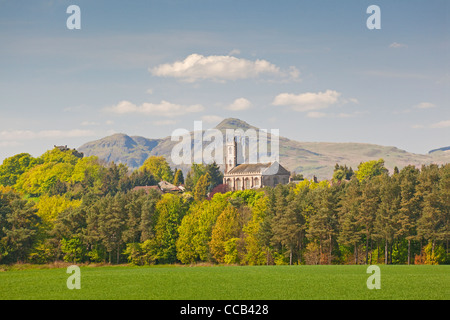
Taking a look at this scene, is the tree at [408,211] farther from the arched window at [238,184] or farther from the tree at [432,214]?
the arched window at [238,184]

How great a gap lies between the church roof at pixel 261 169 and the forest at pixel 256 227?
7740cm

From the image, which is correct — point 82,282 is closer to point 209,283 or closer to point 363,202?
point 209,283

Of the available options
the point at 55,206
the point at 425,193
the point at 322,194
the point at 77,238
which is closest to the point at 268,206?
the point at 322,194

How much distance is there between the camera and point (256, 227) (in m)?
84.4

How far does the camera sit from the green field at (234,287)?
34.6 m

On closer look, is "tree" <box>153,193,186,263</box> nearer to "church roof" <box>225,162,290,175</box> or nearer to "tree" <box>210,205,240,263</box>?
"tree" <box>210,205,240,263</box>

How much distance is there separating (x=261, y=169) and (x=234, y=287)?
143 meters

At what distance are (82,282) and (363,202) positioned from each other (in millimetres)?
48001

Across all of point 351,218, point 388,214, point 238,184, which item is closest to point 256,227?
point 351,218

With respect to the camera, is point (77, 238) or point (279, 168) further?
point (279, 168)

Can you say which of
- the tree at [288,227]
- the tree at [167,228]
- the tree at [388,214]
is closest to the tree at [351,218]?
the tree at [388,214]

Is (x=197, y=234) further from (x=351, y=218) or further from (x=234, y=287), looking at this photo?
(x=234, y=287)

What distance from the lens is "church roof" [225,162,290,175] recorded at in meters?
181

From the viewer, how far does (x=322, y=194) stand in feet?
267
